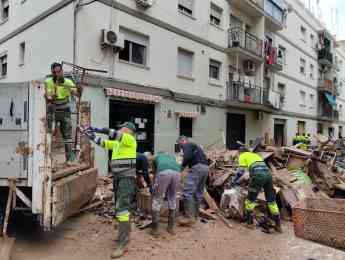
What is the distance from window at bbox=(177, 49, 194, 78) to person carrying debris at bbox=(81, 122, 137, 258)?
10.4 meters

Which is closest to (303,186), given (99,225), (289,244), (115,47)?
(289,244)

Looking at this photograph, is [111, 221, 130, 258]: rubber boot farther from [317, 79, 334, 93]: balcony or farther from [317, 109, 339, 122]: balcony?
[317, 79, 334, 93]: balcony

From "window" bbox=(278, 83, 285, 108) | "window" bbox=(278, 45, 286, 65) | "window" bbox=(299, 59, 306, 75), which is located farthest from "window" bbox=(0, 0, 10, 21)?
"window" bbox=(299, 59, 306, 75)

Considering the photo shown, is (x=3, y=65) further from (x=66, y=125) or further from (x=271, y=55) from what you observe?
(x=271, y=55)

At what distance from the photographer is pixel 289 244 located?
235 inches

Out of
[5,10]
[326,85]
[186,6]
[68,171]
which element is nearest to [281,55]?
[326,85]

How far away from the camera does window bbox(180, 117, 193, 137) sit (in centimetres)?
1540

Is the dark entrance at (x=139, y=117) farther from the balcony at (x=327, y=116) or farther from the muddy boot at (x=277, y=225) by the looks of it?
the balcony at (x=327, y=116)

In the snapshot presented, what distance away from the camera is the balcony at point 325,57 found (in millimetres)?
31839

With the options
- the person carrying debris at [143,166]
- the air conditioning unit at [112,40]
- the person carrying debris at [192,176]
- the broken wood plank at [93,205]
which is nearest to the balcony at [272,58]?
the air conditioning unit at [112,40]

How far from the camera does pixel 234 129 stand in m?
19.4

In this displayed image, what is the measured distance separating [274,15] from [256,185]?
18.5 metres

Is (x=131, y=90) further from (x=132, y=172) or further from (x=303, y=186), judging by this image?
(x=132, y=172)

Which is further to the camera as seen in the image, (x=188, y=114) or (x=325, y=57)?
(x=325, y=57)
